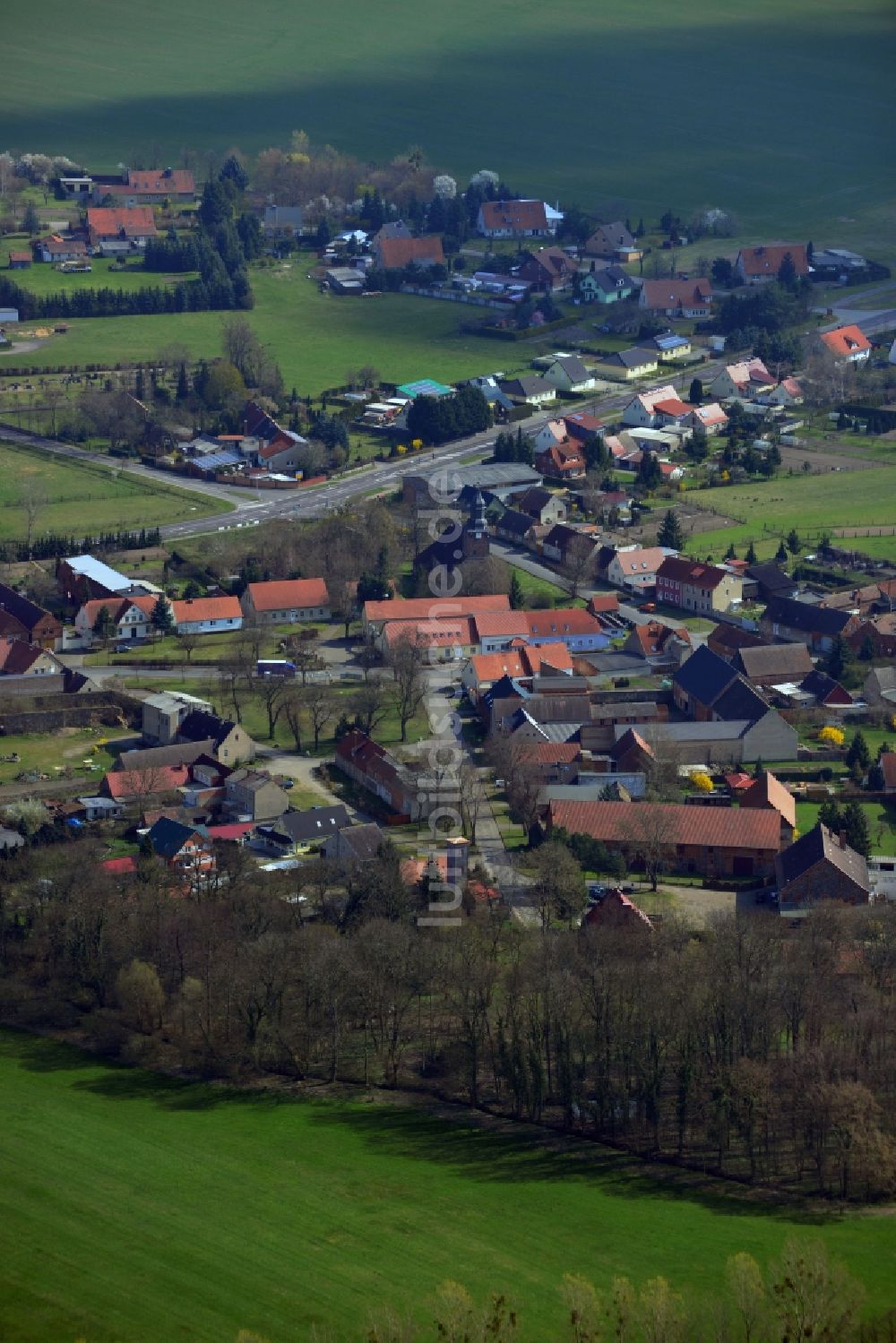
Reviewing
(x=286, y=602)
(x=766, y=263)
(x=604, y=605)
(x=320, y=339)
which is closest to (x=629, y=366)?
(x=320, y=339)

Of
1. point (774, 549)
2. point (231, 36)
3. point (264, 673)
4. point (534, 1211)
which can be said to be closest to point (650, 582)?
point (774, 549)

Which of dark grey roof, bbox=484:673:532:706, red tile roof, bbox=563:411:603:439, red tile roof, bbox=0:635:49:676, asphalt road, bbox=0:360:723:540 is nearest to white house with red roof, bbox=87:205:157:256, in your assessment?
asphalt road, bbox=0:360:723:540

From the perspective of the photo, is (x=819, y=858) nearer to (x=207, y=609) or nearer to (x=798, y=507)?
(x=207, y=609)

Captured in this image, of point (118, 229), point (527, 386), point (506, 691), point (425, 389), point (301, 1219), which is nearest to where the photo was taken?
point (301, 1219)

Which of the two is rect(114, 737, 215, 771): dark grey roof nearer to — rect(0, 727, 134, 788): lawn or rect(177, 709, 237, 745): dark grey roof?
rect(177, 709, 237, 745): dark grey roof

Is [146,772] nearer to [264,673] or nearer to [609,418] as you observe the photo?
[264,673]

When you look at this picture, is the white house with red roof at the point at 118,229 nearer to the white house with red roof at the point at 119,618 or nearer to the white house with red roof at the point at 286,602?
the white house with red roof at the point at 286,602
